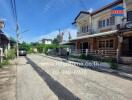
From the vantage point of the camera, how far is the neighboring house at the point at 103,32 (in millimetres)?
21434

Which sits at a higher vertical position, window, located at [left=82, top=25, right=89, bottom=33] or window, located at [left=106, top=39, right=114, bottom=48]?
window, located at [left=82, top=25, right=89, bottom=33]

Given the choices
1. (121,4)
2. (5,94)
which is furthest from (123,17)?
(5,94)

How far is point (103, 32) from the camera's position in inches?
995

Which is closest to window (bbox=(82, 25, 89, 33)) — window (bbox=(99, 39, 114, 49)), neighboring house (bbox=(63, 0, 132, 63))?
neighboring house (bbox=(63, 0, 132, 63))

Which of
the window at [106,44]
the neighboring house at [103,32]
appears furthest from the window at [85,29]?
the window at [106,44]

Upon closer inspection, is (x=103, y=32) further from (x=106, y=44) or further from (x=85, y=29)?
(x=85, y=29)

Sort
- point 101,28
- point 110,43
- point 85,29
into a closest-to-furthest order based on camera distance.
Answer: point 110,43 < point 101,28 < point 85,29

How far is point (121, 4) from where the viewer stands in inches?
872

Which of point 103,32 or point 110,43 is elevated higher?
point 103,32

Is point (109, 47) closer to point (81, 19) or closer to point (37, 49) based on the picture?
point (81, 19)

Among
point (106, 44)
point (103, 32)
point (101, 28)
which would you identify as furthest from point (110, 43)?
point (101, 28)

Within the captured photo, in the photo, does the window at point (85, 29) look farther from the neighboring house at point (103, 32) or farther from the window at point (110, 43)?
the window at point (110, 43)

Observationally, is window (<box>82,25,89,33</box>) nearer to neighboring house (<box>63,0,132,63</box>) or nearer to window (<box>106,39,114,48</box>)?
neighboring house (<box>63,0,132,63</box>)

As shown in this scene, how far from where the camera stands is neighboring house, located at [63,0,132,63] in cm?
2143
